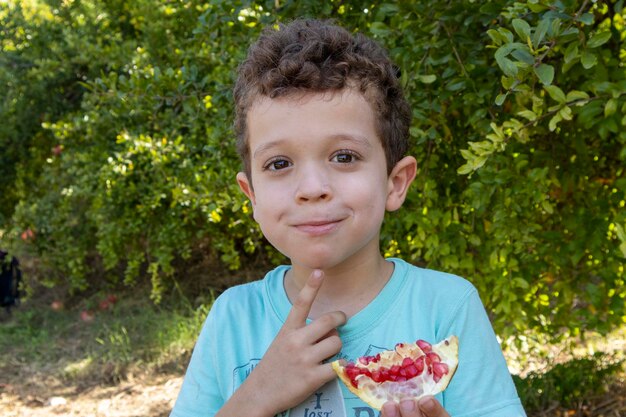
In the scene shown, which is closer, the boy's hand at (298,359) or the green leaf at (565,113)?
the boy's hand at (298,359)

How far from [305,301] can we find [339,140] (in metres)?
0.31

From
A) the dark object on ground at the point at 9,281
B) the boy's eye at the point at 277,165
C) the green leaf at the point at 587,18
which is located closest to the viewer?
the boy's eye at the point at 277,165

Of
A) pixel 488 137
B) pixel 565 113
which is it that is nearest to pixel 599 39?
pixel 565 113

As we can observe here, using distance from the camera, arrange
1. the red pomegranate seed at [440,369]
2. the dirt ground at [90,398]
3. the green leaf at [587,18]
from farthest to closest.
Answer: the dirt ground at [90,398] < the green leaf at [587,18] < the red pomegranate seed at [440,369]

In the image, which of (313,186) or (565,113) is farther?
(565,113)

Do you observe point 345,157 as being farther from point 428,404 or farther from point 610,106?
point 610,106

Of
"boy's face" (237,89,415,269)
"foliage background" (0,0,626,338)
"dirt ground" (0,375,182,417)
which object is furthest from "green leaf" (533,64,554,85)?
"dirt ground" (0,375,182,417)

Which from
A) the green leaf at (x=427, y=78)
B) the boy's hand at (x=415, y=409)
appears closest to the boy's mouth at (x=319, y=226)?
the boy's hand at (x=415, y=409)

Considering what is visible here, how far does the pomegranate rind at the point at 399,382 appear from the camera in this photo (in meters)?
1.34

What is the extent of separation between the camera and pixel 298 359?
1374mm

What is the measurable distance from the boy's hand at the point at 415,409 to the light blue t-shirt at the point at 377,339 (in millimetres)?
185

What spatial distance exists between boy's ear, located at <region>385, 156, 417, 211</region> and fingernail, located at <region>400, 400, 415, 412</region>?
468 mm

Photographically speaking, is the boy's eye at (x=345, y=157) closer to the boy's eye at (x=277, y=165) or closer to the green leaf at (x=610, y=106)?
the boy's eye at (x=277, y=165)

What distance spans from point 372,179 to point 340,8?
1.54m
